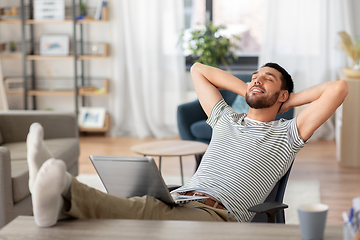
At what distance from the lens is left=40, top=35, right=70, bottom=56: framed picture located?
5.16m

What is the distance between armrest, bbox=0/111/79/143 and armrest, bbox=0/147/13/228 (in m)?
0.96

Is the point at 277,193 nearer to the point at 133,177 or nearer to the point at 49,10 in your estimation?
the point at 133,177

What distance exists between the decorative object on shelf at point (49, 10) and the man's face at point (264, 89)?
142 inches

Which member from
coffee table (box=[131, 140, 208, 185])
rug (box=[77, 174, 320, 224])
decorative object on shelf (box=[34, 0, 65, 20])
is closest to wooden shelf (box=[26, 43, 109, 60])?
decorative object on shelf (box=[34, 0, 65, 20])

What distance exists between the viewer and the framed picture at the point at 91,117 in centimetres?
513

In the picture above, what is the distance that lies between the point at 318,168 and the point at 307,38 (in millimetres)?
1632

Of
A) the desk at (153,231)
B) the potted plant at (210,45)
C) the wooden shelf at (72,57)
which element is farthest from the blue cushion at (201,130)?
the desk at (153,231)

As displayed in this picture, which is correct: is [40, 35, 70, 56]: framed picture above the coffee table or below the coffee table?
above

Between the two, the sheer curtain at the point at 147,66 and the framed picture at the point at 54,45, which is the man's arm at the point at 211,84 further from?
the framed picture at the point at 54,45

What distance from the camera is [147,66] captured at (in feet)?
16.7

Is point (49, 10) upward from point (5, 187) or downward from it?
upward

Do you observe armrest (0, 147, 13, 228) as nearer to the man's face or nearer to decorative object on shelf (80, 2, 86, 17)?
the man's face

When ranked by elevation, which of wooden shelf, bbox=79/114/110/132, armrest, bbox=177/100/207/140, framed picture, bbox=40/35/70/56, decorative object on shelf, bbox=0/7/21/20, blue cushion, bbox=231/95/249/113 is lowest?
wooden shelf, bbox=79/114/110/132

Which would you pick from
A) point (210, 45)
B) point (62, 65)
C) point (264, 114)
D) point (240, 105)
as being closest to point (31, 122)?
point (240, 105)
